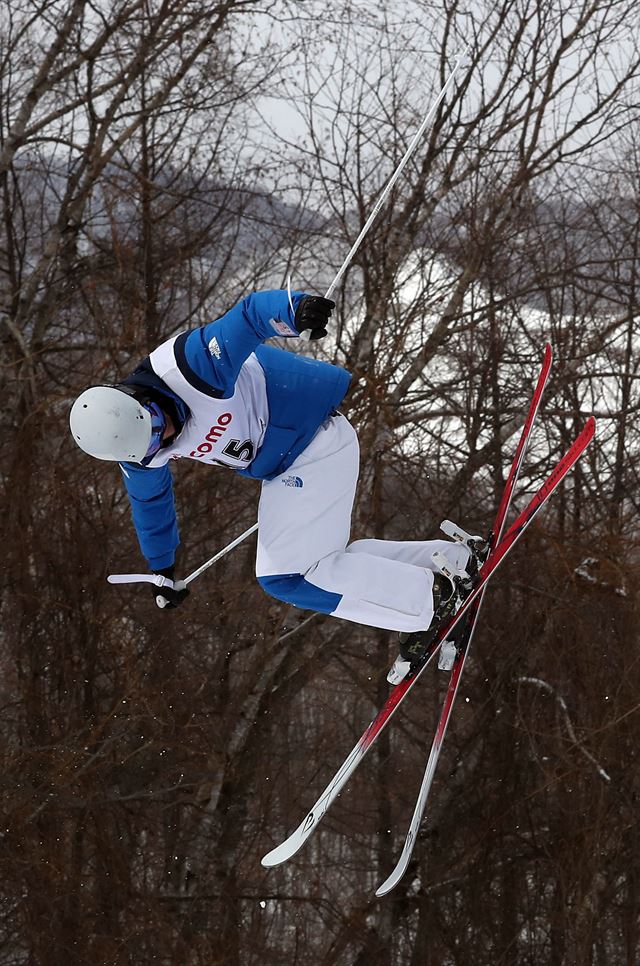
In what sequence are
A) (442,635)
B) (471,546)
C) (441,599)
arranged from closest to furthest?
(441,599) → (471,546) → (442,635)

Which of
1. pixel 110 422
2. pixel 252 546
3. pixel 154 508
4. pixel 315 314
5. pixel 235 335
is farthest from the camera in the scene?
pixel 252 546

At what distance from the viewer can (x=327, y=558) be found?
411 centimetres

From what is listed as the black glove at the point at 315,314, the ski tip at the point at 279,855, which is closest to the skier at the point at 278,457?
the black glove at the point at 315,314

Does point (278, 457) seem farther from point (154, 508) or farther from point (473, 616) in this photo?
point (473, 616)

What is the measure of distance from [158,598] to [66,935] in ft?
20.5

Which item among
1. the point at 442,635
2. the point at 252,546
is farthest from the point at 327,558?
the point at 252,546

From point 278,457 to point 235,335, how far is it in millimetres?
760

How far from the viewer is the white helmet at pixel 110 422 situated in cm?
350

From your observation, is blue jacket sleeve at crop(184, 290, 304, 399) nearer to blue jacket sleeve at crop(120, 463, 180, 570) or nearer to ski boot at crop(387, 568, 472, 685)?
blue jacket sleeve at crop(120, 463, 180, 570)

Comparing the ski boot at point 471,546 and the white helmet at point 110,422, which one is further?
the ski boot at point 471,546

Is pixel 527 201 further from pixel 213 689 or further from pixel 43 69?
pixel 213 689

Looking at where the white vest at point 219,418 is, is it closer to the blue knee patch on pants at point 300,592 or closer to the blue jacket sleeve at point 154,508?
the blue jacket sleeve at point 154,508

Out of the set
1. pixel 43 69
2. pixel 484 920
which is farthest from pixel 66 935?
pixel 43 69

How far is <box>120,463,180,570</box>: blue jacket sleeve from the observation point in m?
4.21
